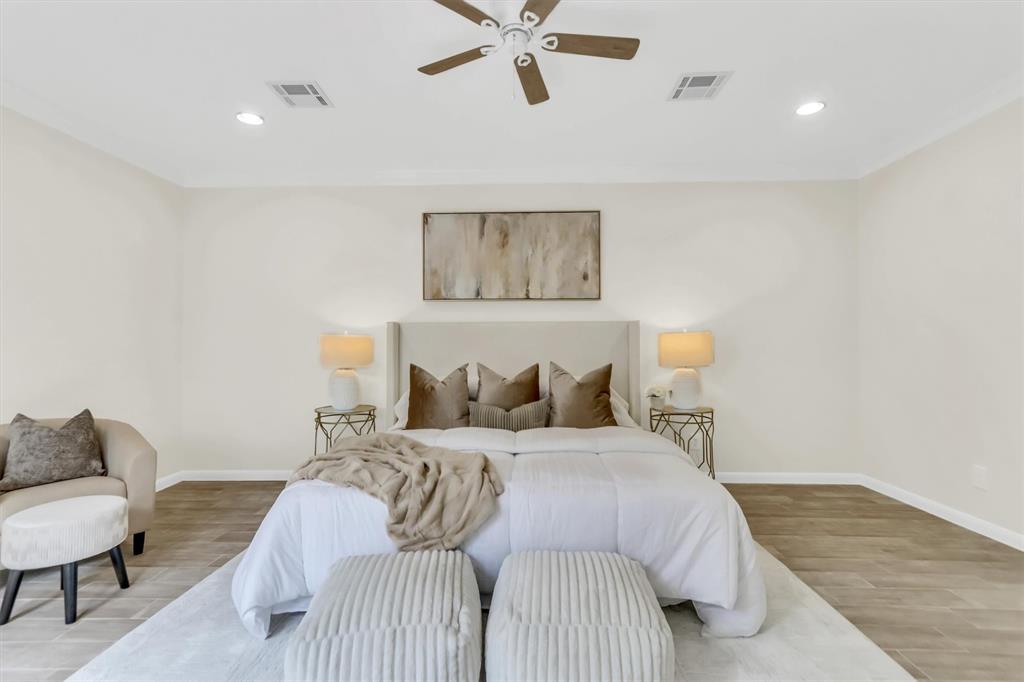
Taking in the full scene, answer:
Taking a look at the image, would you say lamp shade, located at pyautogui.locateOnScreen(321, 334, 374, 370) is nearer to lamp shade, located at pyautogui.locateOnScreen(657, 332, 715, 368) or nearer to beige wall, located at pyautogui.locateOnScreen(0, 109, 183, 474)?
beige wall, located at pyautogui.locateOnScreen(0, 109, 183, 474)

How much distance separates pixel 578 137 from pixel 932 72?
2085 millimetres

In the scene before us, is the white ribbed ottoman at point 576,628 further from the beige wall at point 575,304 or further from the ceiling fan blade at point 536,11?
the beige wall at point 575,304

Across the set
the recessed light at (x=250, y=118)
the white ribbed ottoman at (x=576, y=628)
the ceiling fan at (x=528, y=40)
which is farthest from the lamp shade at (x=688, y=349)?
the recessed light at (x=250, y=118)

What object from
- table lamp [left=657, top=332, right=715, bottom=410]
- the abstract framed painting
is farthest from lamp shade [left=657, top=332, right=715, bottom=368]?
the abstract framed painting

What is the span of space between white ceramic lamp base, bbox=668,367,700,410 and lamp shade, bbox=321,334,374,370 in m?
2.57

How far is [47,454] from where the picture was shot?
Result: 102 inches

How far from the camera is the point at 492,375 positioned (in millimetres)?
3771

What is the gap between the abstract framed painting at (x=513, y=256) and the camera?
168 inches

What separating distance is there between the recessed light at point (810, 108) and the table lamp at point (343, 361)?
3.61 meters

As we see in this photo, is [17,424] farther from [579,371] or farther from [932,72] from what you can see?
[932,72]

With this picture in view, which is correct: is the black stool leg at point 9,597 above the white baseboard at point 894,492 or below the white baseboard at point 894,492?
above

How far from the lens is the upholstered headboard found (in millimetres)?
4211

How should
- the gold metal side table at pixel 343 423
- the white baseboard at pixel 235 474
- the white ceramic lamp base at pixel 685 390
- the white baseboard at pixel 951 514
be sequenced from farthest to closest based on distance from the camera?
1. the white baseboard at pixel 235 474
2. the gold metal side table at pixel 343 423
3. the white ceramic lamp base at pixel 685 390
4. the white baseboard at pixel 951 514

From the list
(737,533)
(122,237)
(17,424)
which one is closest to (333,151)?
(122,237)
